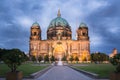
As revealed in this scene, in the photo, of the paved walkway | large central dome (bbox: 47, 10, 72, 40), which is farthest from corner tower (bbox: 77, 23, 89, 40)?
the paved walkway

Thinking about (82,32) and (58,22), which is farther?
(58,22)

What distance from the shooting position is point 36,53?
133375mm

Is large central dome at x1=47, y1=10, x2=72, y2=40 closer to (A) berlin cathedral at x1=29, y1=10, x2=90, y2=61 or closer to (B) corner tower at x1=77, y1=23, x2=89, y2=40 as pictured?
(A) berlin cathedral at x1=29, y1=10, x2=90, y2=61

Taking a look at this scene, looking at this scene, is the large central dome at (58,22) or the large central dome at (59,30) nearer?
→ the large central dome at (59,30)

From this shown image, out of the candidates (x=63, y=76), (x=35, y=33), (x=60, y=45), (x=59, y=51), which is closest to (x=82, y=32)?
(x=60, y=45)

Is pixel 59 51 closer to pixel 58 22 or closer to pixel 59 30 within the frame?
pixel 59 30

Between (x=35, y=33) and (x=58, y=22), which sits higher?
(x=58, y=22)

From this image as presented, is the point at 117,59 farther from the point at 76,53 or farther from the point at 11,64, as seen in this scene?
the point at 76,53

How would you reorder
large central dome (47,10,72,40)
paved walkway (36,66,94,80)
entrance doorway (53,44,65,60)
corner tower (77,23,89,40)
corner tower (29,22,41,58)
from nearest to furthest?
paved walkway (36,66,94,80) → corner tower (29,22,41,58) → entrance doorway (53,44,65,60) → corner tower (77,23,89,40) → large central dome (47,10,72,40)

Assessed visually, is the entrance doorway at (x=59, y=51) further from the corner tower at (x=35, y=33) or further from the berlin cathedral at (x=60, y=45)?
the corner tower at (x=35, y=33)

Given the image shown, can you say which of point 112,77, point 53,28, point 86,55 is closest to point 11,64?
point 112,77

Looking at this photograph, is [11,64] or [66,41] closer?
[11,64]

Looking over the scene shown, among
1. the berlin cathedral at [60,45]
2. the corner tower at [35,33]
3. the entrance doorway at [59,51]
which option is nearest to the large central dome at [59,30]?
the berlin cathedral at [60,45]

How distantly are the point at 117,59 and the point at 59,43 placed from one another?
11734cm
